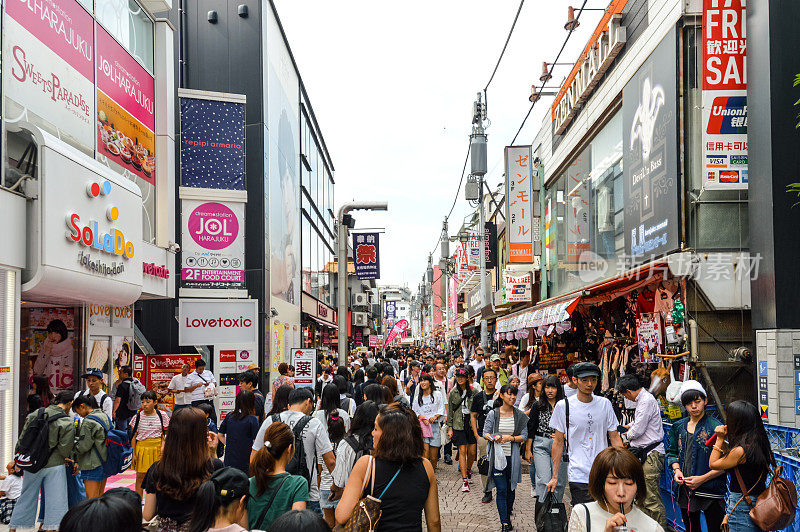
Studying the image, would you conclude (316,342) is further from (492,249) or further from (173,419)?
(173,419)

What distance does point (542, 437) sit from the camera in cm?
847

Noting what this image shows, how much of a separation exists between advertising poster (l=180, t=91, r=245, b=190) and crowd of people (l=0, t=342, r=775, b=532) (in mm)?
8138

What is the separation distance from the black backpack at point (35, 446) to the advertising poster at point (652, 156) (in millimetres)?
9225

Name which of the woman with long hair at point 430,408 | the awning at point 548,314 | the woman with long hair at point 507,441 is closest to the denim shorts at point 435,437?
the woman with long hair at point 430,408

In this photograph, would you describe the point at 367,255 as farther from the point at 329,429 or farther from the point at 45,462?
the point at 45,462

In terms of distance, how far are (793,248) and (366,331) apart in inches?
2818

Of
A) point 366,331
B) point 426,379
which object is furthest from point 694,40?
point 366,331

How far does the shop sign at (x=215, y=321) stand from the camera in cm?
Result: 1530

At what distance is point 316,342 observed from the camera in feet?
135

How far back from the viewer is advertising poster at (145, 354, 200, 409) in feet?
58.2

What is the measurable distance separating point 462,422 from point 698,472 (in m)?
5.42

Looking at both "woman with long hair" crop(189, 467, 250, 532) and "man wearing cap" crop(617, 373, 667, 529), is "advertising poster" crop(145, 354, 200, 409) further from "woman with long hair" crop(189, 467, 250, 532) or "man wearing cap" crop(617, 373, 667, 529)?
"woman with long hair" crop(189, 467, 250, 532)

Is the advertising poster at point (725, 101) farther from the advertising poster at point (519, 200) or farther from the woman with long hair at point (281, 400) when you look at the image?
the advertising poster at point (519, 200)

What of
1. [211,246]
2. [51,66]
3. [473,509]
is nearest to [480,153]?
[211,246]
